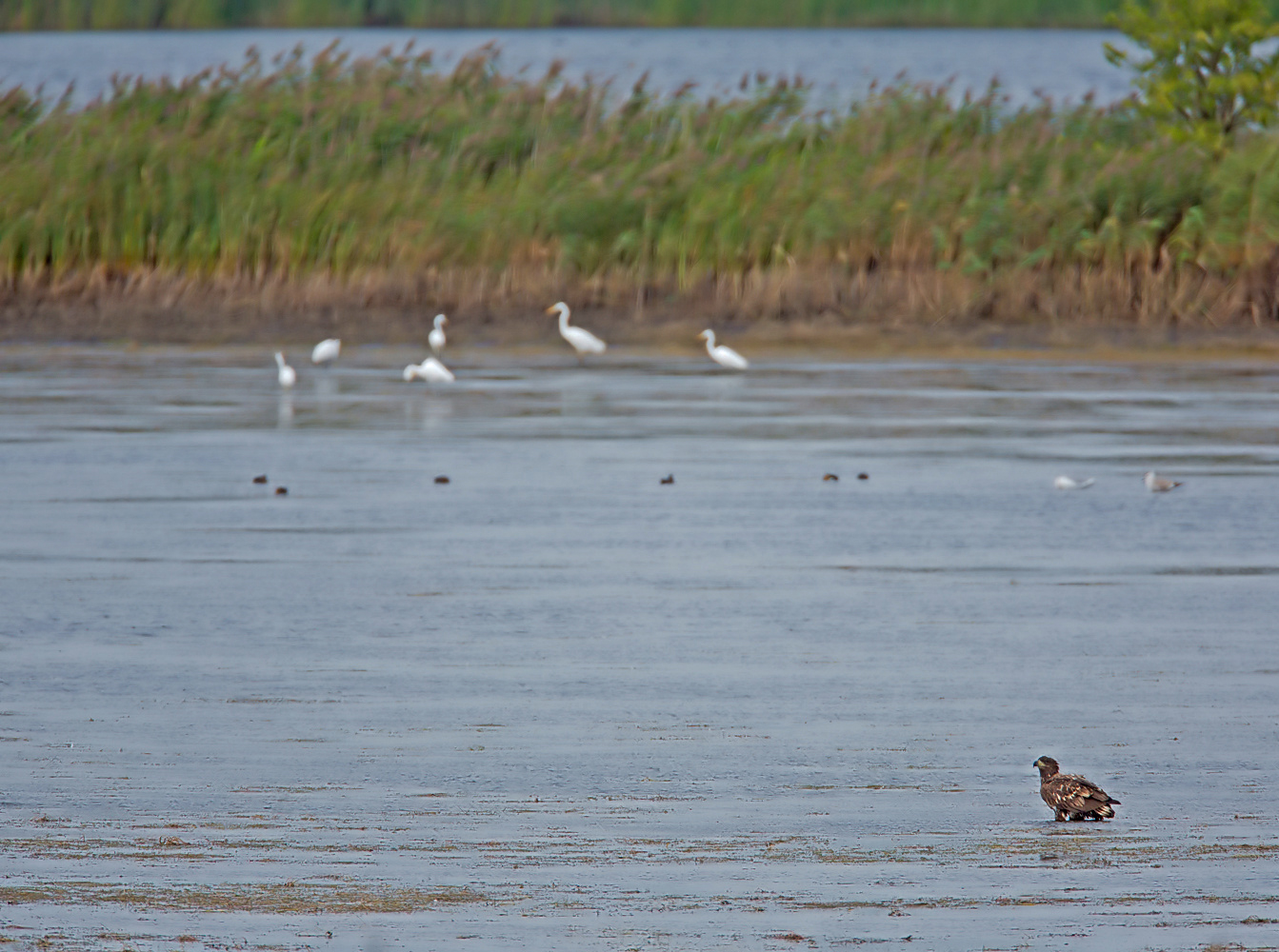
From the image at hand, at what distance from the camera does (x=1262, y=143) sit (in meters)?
25.0

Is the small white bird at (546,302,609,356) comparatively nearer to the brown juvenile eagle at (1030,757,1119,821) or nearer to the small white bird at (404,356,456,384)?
the small white bird at (404,356,456,384)

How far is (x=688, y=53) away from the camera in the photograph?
2822 inches

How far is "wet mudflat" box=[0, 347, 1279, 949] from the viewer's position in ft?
18.2

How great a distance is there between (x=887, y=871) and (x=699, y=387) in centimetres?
1444

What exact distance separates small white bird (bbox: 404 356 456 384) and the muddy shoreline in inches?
138

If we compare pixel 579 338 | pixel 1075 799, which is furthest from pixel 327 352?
pixel 1075 799

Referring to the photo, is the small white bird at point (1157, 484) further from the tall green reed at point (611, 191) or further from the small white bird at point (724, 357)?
the tall green reed at point (611, 191)

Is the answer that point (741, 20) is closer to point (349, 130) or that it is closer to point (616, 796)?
point (349, 130)

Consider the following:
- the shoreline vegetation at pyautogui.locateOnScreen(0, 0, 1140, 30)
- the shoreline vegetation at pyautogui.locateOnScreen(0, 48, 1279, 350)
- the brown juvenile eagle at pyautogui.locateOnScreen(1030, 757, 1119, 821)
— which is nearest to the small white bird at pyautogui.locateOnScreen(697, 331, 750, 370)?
the shoreline vegetation at pyautogui.locateOnScreen(0, 48, 1279, 350)

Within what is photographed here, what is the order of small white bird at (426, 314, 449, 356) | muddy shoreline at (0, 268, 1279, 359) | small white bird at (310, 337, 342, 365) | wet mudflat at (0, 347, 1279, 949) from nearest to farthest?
1. wet mudflat at (0, 347, 1279, 949)
2. small white bird at (310, 337, 342, 365)
3. small white bird at (426, 314, 449, 356)
4. muddy shoreline at (0, 268, 1279, 359)

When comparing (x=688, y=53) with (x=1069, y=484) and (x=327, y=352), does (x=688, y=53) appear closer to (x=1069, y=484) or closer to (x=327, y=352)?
(x=327, y=352)

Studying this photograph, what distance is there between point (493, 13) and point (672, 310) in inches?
2736

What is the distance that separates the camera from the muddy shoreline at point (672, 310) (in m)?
23.7

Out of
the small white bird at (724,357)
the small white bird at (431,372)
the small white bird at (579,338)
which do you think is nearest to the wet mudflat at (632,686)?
the small white bird at (431,372)
